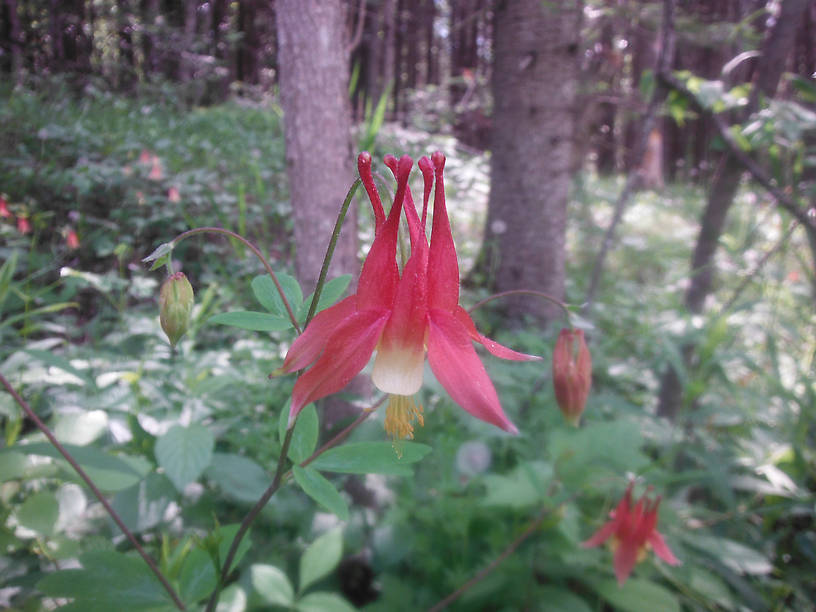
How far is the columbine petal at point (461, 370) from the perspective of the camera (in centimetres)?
47

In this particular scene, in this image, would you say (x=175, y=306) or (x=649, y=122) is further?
(x=649, y=122)

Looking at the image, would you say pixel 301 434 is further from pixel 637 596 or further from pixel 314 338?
pixel 637 596

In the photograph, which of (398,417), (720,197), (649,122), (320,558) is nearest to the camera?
(398,417)

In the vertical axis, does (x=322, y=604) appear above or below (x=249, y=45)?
below

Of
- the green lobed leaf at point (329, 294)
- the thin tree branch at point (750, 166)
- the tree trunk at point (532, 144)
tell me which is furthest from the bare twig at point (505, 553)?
the tree trunk at point (532, 144)

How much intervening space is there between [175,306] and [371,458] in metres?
0.33

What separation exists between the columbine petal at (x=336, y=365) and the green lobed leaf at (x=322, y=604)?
72cm

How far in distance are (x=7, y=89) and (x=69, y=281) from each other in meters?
3.89

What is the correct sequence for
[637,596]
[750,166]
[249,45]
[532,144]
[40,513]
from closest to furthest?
1. [40,513]
2. [637,596]
3. [750,166]
4. [532,144]
5. [249,45]

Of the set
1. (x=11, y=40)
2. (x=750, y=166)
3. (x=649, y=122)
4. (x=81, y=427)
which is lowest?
(x=81, y=427)

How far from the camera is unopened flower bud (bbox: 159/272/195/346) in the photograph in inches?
25.6

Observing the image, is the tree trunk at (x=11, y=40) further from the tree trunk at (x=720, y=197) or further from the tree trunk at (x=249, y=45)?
the tree trunk at (x=720, y=197)

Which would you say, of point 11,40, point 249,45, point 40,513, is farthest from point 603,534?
point 249,45

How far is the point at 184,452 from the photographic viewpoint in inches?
40.4
